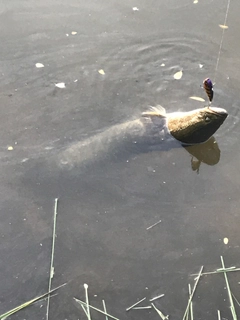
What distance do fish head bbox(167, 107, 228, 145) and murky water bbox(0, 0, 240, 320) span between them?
6.9 inches

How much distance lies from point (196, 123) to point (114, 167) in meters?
0.94

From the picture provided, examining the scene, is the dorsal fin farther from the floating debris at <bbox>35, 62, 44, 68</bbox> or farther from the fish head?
the floating debris at <bbox>35, 62, 44, 68</bbox>

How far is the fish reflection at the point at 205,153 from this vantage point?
4332mm

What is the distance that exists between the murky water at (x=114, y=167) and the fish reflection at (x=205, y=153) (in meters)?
0.02

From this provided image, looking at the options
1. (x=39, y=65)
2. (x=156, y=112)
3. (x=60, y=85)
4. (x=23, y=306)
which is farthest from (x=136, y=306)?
(x=39, y=65)

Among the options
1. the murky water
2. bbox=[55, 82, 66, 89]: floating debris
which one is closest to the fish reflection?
the murky water

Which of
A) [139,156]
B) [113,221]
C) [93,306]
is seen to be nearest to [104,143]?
[139,156]

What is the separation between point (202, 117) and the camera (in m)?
3.99

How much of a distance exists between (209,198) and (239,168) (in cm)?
49

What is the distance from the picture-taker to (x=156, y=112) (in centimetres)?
448

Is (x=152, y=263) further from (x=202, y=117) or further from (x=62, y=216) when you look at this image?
(x=202, y=117)

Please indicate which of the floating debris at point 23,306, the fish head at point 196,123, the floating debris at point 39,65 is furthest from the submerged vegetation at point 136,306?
the floating debris at point 39,65

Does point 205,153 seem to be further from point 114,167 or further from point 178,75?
A: point 178,75

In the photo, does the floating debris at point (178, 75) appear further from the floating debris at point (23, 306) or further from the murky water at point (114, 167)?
the floating debris at point (23, 306)
